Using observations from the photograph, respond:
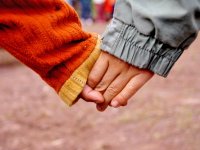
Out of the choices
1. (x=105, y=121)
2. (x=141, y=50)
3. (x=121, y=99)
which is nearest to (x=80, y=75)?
(x=121, y=99)

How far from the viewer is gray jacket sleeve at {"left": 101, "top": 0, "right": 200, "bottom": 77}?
1.99m

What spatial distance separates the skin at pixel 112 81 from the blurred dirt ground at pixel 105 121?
198cm

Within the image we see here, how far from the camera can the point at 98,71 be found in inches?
89.1

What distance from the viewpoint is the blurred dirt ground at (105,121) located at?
436 centimetres

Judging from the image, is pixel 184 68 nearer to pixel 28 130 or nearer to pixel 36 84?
pixel 36 84

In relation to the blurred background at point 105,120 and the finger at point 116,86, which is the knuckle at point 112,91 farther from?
the blurred background at point 105,120

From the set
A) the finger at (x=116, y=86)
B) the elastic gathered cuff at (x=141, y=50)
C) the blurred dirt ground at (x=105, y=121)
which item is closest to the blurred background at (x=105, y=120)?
the blurred dirt ground at (x=105, y=121)

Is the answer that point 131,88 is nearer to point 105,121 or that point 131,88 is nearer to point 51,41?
point 51,41

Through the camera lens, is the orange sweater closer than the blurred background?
Yes

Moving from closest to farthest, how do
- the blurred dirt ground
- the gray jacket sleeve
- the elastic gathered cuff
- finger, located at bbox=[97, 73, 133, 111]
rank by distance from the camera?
the gray jacket sleeve, the elastic gathered cuff, finger, located at bbox=[97, 73, 133, 111], the blurred dirt ground

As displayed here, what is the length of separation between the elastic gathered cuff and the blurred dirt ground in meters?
2.15

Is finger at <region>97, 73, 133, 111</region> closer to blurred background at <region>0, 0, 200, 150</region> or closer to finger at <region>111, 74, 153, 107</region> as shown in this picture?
finger at <region>111, 74, 153, 107</region>

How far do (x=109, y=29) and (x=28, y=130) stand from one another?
8.86 feet

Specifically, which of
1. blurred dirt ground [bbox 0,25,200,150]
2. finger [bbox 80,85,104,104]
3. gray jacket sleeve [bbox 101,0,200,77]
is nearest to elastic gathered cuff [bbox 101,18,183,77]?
gray jacket sleeve [bbox 101,0,200,77]
